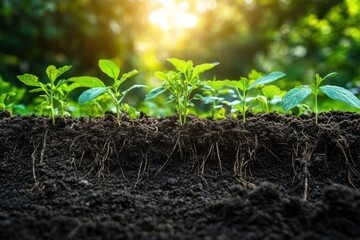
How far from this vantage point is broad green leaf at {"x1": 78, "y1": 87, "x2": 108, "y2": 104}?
1995mm

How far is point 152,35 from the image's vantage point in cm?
1146

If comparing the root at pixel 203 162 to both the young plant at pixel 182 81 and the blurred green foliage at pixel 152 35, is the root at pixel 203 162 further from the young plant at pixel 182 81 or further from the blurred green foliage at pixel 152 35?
the blurred green foliage at pixel 152 35

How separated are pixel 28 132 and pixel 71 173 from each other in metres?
0.46

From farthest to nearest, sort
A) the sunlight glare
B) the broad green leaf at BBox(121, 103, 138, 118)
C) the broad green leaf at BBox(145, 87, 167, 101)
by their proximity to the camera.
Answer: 1. the sunlight glare
2. the broad green leaf at BBox(121, 103, 138, 118)
3. the broad green leaf at BBox(145, 87, 167, 101)

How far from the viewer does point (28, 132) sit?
2.21 meters

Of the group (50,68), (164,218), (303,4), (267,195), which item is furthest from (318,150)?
(303,4)

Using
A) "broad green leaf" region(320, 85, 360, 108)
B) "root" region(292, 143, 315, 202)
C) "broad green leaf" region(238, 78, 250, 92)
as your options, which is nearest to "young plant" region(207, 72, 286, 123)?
"broad green leaf" region(238, 78, 250, 92)

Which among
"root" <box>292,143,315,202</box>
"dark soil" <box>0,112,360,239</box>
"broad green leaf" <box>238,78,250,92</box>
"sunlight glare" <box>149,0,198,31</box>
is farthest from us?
"sunlight glare" <box>149,0,198,31</box>

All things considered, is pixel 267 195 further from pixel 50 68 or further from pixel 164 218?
pixel 50 68

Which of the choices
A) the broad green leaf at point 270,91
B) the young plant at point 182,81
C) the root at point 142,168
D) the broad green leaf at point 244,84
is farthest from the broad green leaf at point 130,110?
the broad green leaf at point 270,91

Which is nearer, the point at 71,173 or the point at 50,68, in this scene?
the point at 71,173

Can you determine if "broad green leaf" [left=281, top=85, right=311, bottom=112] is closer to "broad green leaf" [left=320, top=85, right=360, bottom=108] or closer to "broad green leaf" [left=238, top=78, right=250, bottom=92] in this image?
"broad green leaf" [left=320, top=85, right=360, bottom=108]

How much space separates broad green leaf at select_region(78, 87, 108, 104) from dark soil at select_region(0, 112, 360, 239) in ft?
0.76

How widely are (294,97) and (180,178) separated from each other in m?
0.72
